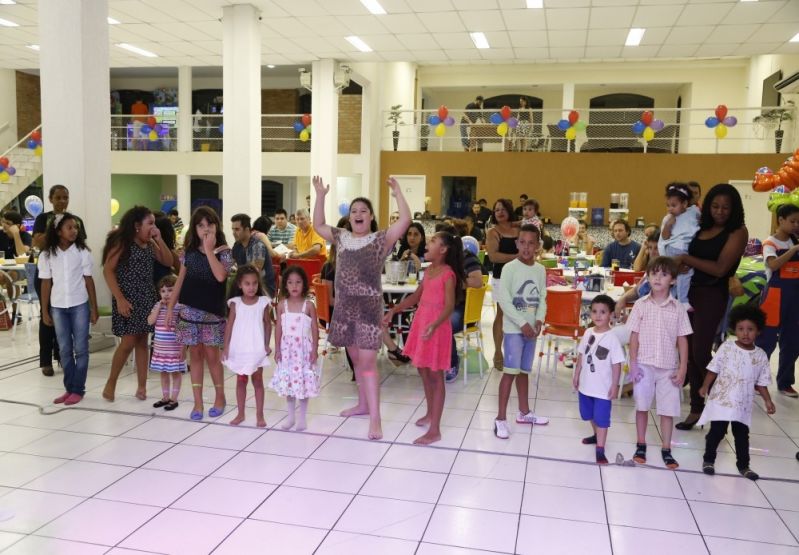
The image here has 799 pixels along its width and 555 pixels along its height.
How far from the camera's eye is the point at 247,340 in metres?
4.55

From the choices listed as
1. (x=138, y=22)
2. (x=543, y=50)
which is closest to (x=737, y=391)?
(x=543, y=50)

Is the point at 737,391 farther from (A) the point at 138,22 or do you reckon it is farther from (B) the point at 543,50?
(A) the point at 138,22

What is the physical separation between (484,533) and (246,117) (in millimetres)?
7389

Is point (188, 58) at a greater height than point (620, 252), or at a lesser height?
greater

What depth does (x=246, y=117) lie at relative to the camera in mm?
9234

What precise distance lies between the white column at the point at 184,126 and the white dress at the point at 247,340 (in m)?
13.7

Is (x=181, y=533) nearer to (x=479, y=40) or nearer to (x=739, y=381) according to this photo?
(x=739, y=381)

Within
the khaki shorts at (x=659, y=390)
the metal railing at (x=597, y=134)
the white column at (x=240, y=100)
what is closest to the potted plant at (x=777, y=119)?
the metal railing at (x=597, y=134)

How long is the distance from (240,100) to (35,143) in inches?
363

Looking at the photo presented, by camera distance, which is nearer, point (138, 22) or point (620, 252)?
point (620, 252)

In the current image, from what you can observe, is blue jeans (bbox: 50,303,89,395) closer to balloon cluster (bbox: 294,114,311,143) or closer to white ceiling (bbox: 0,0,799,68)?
white ceiling (bbox: 0,0,799,68)

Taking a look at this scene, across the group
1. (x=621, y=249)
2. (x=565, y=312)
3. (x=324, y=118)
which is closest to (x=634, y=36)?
(x=621, y=249)

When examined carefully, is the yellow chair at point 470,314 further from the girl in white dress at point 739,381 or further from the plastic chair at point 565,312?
the girl in white dress at point 739,381

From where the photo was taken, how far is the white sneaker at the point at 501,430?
14.8ft
